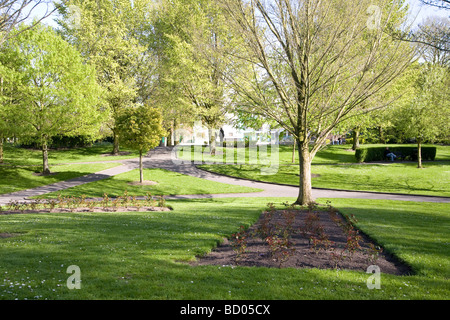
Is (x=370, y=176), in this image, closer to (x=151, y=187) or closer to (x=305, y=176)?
(x=305, y=176)

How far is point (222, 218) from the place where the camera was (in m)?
10.2

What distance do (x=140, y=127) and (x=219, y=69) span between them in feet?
34.3

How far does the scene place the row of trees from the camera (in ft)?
37.7

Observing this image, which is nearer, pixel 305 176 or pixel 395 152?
Answer: pixel 305 176

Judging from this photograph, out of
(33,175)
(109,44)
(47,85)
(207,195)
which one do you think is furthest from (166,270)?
(109,44)

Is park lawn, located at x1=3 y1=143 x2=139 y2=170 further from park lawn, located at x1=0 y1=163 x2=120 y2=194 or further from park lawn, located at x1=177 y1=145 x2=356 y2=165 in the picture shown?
park lawn, located at x1=177 y1=145 x2=356 y2=165

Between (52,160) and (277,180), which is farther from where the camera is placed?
(52,160)

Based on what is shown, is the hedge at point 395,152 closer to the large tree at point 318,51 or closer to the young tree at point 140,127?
the large tree at point 318,51

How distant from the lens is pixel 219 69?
40.0ft

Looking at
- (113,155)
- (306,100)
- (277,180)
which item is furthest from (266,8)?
(113,155)

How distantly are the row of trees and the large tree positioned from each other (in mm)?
43

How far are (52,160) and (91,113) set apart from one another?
10953 millimetres
